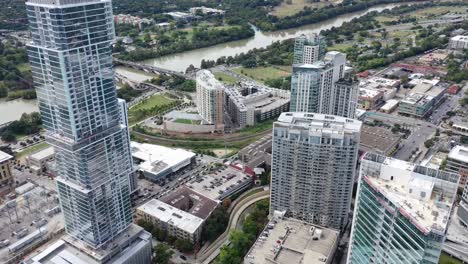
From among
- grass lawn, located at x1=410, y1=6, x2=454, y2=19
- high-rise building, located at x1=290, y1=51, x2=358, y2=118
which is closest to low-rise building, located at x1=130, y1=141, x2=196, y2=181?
high-rise building, located at x1=290, y1=51, x2=358, y2=118

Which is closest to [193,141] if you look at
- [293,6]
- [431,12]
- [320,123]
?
[320,123]

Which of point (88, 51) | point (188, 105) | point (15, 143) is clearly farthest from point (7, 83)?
point (88, 51)

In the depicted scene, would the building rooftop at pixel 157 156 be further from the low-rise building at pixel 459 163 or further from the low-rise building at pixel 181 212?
the low-rise building at pixel 459 163

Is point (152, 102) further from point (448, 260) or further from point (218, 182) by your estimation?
point (448, 260)

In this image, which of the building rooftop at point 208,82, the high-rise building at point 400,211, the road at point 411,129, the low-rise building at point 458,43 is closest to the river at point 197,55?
the building rooftop at point 208,82

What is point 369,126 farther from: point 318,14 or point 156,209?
point 318,14

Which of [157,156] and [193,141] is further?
[193,141]

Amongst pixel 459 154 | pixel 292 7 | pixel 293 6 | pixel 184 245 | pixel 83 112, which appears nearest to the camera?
pixel 83 112
